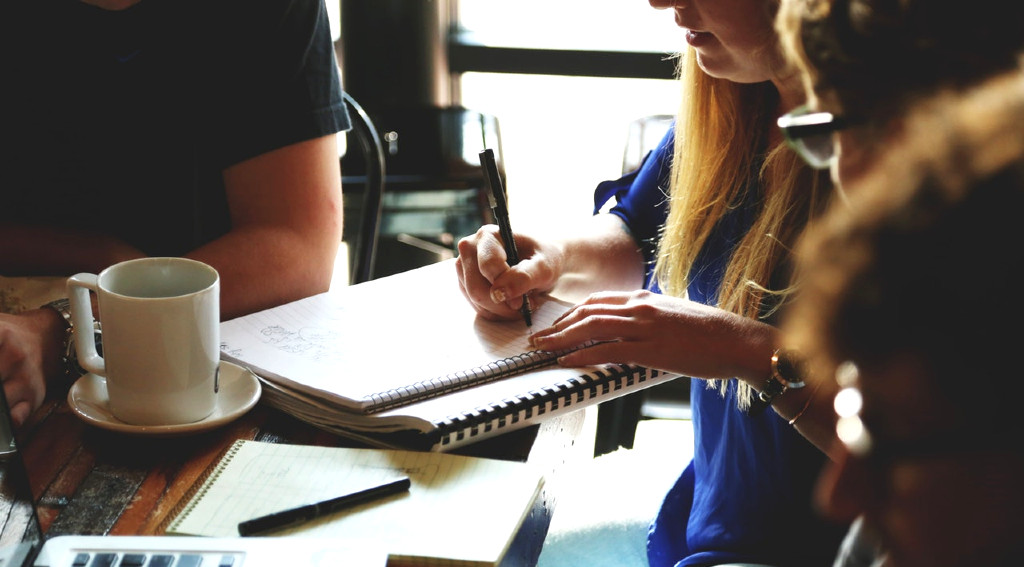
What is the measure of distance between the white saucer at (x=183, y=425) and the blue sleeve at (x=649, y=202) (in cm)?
67

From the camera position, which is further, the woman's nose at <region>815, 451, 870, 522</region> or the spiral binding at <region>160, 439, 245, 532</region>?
the spiral binding at <region>160, 439, 245, 532</region>

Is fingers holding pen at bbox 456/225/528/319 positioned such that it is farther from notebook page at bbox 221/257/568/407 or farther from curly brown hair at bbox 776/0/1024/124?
curly brown hair at bbox 776/0/1024/124

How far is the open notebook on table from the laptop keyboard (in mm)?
208

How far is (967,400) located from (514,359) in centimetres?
61

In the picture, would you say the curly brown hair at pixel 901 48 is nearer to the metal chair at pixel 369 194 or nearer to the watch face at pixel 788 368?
the watch face at pixel 788 368

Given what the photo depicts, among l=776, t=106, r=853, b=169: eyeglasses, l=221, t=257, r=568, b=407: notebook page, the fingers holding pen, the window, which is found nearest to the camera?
l=776, t=106, r=853, b=169: eyeglasses

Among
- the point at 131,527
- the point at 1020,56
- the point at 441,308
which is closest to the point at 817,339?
the point at 1020,56

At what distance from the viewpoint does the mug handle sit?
80cm

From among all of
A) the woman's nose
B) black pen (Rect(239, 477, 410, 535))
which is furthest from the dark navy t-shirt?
the woman's nose

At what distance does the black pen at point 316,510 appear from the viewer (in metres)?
0.66

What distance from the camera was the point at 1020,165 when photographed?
0.30 m

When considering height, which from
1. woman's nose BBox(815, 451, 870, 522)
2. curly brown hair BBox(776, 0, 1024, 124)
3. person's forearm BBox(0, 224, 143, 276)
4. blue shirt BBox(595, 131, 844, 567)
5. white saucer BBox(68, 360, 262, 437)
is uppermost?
curly brown hair BBox(776, 0, 1024, 124)

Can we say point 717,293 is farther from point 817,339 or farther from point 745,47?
point 817,339

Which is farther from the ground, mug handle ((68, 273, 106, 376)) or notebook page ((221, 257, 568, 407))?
mug handle ((68, 273, 106, 376))
